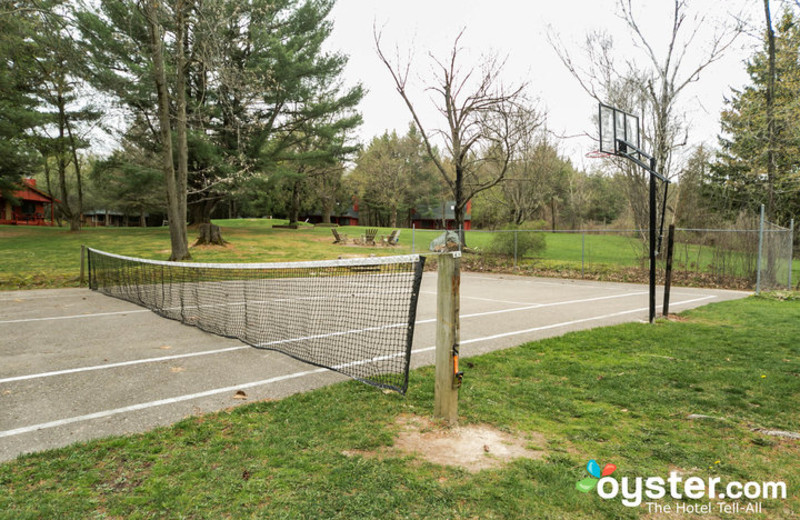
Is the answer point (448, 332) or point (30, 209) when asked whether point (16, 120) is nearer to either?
point (30, 209)

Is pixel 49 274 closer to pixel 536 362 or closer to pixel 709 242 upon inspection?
pixel 536 362

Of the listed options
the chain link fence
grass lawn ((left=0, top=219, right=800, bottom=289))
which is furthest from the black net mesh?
the chain link fence

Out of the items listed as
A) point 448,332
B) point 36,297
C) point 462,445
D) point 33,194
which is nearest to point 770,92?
point 448,332

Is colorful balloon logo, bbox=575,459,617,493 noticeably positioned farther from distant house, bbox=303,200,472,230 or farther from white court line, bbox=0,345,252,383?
distant house, bbox=303,200,472,230

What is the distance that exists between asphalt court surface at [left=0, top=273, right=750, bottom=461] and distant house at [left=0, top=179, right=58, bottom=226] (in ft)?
142

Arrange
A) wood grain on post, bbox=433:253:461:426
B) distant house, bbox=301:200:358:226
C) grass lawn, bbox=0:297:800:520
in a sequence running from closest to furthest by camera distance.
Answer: grass lawn, bbox=0:297:800:520 < wood grain on post, bbox=433:253:461:426 < distant house, bbox=301:200:358:226

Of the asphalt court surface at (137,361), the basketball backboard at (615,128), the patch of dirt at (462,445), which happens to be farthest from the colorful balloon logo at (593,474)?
the basketball backboard at (615,128)

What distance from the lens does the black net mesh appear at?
4.79 metres

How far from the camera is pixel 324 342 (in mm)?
6102

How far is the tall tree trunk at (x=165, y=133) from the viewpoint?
1370 centimetres

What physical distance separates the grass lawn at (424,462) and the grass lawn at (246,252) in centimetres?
1267

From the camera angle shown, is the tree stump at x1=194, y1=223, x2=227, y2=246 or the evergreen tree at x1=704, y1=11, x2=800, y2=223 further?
the tree stump at x1=194, y1=223, x2=227, y2=246

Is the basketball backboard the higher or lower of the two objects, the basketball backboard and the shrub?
the higher

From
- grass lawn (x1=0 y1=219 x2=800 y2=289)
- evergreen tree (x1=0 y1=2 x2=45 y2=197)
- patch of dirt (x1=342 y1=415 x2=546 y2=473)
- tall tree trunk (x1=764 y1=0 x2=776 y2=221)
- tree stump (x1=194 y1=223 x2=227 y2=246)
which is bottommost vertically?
patch of dirt (x1=342 y1=415 x2=546 y2=473)
